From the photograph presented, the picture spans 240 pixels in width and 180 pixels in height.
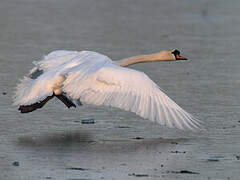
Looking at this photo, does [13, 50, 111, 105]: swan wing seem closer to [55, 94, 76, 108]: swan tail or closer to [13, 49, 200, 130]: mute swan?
[13, 49, 200, 130]: mute swan

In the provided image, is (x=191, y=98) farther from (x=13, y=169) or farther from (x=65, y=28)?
(x=65, y=28)

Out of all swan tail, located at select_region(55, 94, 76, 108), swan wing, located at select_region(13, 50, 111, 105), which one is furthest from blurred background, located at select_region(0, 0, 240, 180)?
swan wing, located at select_region(13, 50, 111, 105)

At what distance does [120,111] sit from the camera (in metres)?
8.84

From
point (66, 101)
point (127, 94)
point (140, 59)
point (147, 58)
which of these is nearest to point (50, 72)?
point (66, 101)

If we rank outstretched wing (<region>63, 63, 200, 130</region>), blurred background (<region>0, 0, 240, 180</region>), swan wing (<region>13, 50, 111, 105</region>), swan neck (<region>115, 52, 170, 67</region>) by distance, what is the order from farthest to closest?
swan neck (<region>115, 52, 170, 67</region>)
swan wing (<region>13, 50, 111, 105</region>)
outstretched wing (<region>63, 63, 200, 130</region>)
blurred background (<region>0, 0, 240, 180</region>)

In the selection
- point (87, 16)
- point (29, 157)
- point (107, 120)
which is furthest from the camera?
point (87, 16)

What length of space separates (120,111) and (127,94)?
1.18 m

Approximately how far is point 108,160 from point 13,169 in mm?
876

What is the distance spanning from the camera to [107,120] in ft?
27.4

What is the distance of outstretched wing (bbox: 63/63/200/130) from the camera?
757cm

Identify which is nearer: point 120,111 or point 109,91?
point 109,91

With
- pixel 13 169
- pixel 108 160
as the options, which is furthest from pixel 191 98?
pixel 13 169

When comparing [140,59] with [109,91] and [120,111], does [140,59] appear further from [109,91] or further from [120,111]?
[109,91]

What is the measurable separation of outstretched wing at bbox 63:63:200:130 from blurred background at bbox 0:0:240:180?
0.23 metres
